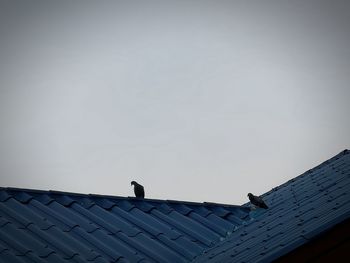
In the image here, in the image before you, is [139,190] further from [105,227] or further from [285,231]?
[285,231]

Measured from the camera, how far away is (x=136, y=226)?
332 inches

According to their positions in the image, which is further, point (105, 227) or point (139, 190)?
point (139, 190)

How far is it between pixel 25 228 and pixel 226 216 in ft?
12.0

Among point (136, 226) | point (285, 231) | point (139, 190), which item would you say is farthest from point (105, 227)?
point (285, 231)

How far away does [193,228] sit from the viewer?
8.83m

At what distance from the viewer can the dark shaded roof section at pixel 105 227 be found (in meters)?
6.82

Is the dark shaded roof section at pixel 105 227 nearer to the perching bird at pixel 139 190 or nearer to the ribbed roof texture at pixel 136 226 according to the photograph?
the ribbed roof texture at pixel 136 226

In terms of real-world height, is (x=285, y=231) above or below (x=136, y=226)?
below

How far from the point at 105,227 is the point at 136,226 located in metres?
0.55

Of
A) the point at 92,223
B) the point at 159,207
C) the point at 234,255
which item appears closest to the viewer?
the point at 234,255

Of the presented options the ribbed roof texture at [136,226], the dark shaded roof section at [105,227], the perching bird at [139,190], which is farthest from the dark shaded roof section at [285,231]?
the perching bird at [139,190]

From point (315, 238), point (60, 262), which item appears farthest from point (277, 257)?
point (60, 262)

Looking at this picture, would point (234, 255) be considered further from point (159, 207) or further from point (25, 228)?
point (159, 207)

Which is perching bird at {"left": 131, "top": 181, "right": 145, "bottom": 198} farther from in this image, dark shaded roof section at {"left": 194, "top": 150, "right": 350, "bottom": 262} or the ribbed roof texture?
dark shaded roof section at {"left": 194, "top": 150, "right": 350, "bottom": 262}
